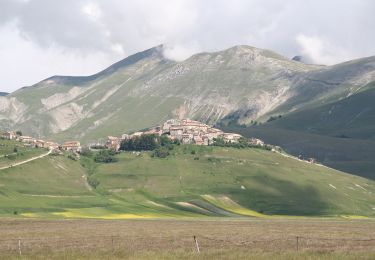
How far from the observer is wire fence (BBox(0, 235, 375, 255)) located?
232ft

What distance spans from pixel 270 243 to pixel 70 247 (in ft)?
71.6

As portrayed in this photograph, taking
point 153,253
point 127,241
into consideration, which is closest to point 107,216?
point 127,241

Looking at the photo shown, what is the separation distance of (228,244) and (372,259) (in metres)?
22.6

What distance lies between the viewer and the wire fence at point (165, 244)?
70812 millimetres

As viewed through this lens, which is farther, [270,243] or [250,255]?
[270,243]

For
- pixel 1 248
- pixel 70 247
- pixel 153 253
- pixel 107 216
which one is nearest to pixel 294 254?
pixel 153 253

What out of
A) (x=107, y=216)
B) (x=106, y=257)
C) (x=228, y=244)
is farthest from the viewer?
(x=107, y=216)

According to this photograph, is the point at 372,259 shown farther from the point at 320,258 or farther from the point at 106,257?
the point at 106,257

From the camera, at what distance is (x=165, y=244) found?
77.0 metres

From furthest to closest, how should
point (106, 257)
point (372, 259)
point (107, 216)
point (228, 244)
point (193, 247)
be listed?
1. point (107, 216)
2. point (228, 244)
3. point (193, 247)
4. point (106, 257)
5. point (372, 259)

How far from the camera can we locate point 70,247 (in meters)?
73.2

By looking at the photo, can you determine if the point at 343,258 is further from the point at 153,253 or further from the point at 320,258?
the point at 153,253

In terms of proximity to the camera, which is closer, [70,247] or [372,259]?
[372,259]

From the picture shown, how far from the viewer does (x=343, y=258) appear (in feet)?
193
